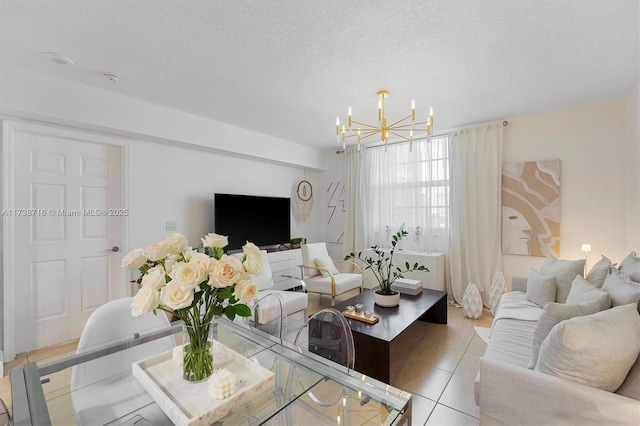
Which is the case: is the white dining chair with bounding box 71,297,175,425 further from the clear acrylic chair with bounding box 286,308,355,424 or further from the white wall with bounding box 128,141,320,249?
the white wall with bounding box 128,141,320,249

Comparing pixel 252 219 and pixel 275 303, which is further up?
pixel 252 219

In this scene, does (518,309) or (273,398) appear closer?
(273,398)

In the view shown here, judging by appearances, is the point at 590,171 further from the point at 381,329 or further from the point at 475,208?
the point at 381,329

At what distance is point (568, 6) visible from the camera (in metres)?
1.70

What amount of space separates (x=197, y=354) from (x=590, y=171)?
171 inches

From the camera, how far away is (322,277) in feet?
13.2

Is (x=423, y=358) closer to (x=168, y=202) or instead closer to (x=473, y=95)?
(x=473, y=95)

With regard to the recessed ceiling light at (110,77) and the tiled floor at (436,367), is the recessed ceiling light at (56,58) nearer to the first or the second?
the recessed ceiling light at (110,77)

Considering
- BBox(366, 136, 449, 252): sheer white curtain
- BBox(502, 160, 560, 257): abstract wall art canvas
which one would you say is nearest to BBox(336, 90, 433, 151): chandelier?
BBox(366, 136, 449, 252): sheer white curtain

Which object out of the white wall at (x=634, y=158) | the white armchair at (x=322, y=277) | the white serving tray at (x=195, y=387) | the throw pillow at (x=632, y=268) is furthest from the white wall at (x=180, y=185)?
the white wall at (x=634, y=158)

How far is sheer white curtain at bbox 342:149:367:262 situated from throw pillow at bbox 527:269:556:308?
264 centimetres

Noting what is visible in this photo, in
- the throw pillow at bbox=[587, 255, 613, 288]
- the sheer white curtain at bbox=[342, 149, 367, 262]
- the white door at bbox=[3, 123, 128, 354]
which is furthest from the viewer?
the sheer white curtain at bbox=[342, 149, 367, 262]

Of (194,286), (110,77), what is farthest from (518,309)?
(110,77)

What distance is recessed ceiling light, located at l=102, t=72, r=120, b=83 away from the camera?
247 cm
